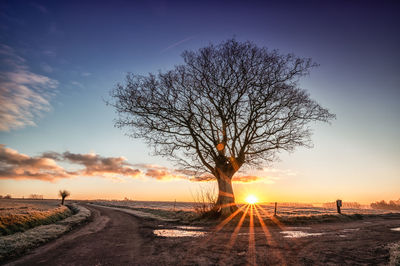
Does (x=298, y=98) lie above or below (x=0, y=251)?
above

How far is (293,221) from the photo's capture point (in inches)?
544

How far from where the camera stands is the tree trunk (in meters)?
15.0

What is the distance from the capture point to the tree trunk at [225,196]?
15.0m

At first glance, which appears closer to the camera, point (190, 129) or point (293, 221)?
point (293, 221)

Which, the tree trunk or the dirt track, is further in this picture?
the tree trunk

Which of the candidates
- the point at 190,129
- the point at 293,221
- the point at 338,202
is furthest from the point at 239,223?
the point at 338,202

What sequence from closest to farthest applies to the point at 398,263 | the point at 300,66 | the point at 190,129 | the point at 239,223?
the point at 398,263 < the point at 239,223 < the point at 300,66 < the point at 190,129

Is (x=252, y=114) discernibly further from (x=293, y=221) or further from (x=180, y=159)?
(x=293, y=221)

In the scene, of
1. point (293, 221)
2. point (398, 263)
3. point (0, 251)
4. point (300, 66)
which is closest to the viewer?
point (398, 263)

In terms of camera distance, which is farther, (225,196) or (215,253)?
(225,196)

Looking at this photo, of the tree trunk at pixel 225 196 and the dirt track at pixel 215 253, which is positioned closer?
the dirt track at pixel 215 253

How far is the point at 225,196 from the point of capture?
15.4 meters

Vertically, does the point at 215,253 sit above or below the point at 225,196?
below

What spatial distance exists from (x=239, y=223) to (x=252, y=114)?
766 centimetres
